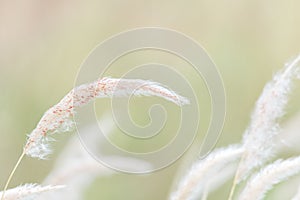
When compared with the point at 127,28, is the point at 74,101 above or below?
below

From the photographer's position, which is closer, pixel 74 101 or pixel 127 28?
pixel 74 101

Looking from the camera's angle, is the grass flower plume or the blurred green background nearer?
the grass flower plume

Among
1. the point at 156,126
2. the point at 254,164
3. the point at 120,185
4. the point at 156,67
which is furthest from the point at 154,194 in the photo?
the point at 254,164

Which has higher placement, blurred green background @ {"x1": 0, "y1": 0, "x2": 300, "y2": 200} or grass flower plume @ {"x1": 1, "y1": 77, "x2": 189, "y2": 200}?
blurred green background @ {"x1": 0, "y1": 0, "x2": 300, "y2": 200}

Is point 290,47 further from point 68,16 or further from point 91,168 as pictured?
point 91,168

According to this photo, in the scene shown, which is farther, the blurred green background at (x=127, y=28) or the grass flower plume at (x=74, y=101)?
the blurred green background at (x=127, y=28)

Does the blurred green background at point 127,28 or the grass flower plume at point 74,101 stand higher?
the blurred green background at point 127,28

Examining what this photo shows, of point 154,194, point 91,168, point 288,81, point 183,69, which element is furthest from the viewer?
point 183,69

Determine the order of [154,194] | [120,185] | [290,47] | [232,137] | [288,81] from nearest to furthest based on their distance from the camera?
[288,81], [120,185], [154,194], [232,137], [290,47]
